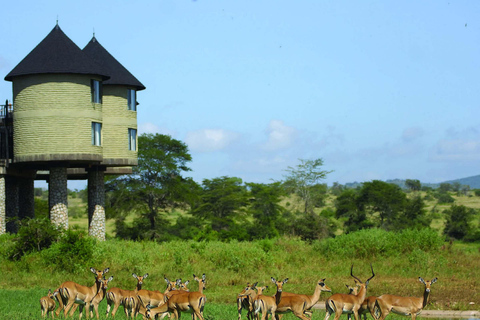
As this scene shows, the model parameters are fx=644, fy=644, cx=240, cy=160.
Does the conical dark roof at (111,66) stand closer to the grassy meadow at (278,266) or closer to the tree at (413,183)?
the grassy meadow at (278,266)

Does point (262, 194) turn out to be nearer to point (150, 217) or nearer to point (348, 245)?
point (150, 217)

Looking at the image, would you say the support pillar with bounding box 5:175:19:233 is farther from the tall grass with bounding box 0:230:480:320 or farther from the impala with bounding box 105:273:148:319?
the impala with bounding box 105:273:148:319

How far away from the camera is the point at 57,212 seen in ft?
120

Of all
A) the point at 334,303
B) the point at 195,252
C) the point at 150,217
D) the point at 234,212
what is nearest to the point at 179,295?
the point at 334,303

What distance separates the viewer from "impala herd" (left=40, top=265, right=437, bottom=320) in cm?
1445

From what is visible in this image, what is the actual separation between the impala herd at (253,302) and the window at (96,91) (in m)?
20.9

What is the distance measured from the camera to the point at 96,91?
119 ft

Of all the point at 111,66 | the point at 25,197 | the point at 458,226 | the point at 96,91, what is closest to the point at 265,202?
the point at 458,226


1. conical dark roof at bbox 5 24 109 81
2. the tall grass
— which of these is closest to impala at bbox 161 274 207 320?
the tall grass

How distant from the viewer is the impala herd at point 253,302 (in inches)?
569

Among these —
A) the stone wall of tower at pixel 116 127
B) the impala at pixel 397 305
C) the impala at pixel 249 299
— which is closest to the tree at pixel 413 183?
the stone wall of tower at pixel 116 127

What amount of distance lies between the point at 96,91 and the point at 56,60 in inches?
108

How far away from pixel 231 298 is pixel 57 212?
16.9 meters

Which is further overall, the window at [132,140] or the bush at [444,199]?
the bush at [444,199]
